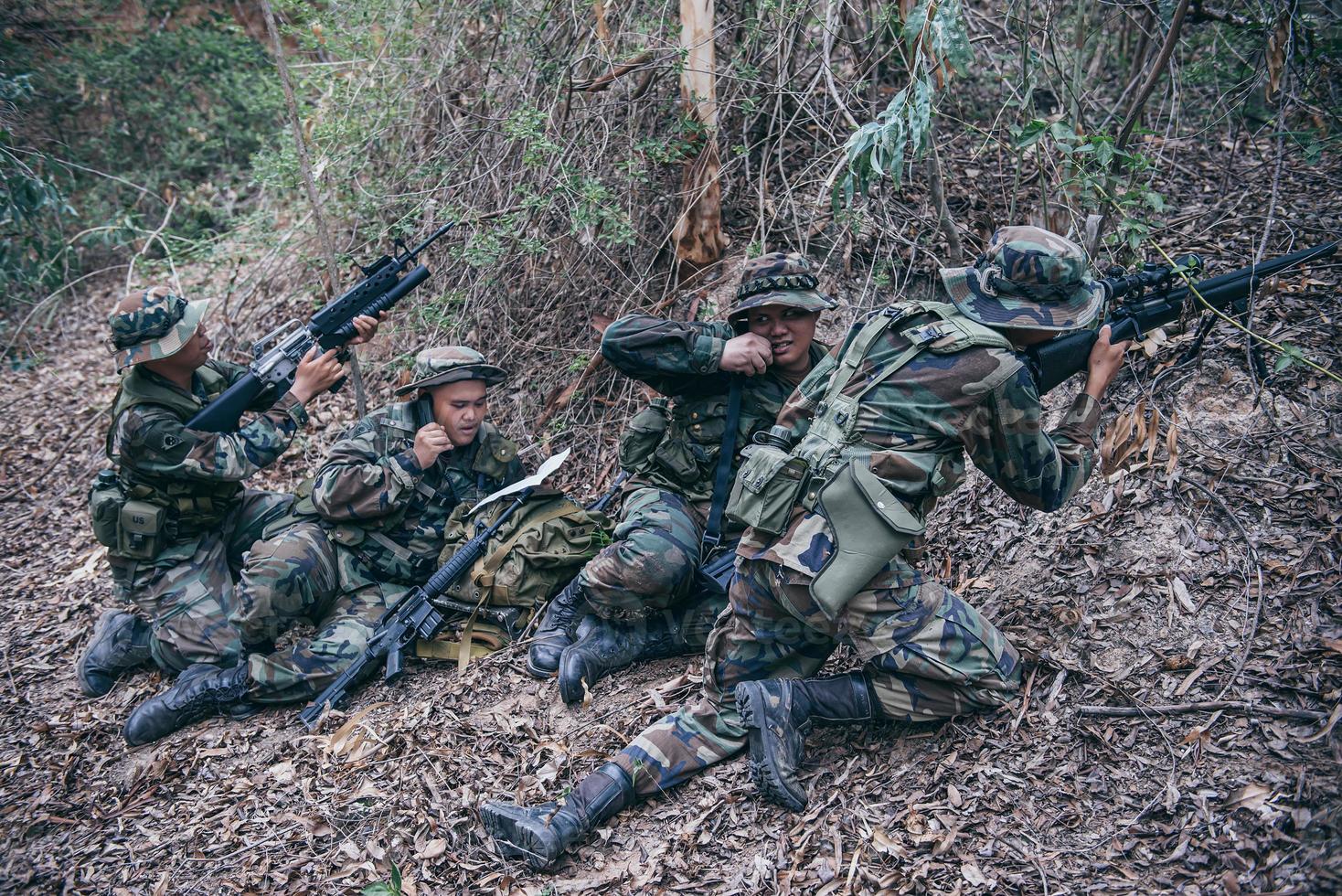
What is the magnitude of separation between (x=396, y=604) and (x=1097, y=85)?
19.2 feet

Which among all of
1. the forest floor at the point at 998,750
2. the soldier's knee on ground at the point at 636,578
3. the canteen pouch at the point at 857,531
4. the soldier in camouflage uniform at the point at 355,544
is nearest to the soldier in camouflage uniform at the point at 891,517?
the canteen pouch at the point at 857,531

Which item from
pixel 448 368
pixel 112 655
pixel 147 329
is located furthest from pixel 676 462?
pixel 112 655

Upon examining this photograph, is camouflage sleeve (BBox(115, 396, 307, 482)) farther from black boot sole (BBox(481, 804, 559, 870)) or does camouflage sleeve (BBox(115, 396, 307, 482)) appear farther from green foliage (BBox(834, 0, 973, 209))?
green foliage (BBox(834, 0, 973, 209))

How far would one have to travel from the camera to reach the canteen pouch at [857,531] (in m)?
3.29

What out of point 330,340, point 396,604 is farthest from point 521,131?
point 396,604

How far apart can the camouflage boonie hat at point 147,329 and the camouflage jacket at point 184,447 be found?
0.39 feet

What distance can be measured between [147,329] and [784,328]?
336 centimetres

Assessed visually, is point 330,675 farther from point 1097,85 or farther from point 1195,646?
point 1097,85

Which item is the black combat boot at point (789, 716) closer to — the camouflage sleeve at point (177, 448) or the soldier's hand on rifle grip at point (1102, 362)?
the soldier's hand on rifle grip at point (1102, 362)

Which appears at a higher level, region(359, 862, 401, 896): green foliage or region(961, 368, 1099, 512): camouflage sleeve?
region(961, 368, 1099, 512): camouflage sleeve

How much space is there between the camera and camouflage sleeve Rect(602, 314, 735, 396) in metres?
4.46

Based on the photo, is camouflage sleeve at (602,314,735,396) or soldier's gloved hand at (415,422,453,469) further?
soldier's gloved hand at (415,422,453,469)

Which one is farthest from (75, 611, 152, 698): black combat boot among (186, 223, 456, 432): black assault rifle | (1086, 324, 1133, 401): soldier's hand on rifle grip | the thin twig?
(1086, 324, 1133, 401): soldier's hand on rifle grip

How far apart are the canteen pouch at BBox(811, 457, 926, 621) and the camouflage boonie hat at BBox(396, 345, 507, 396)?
7.79ft
